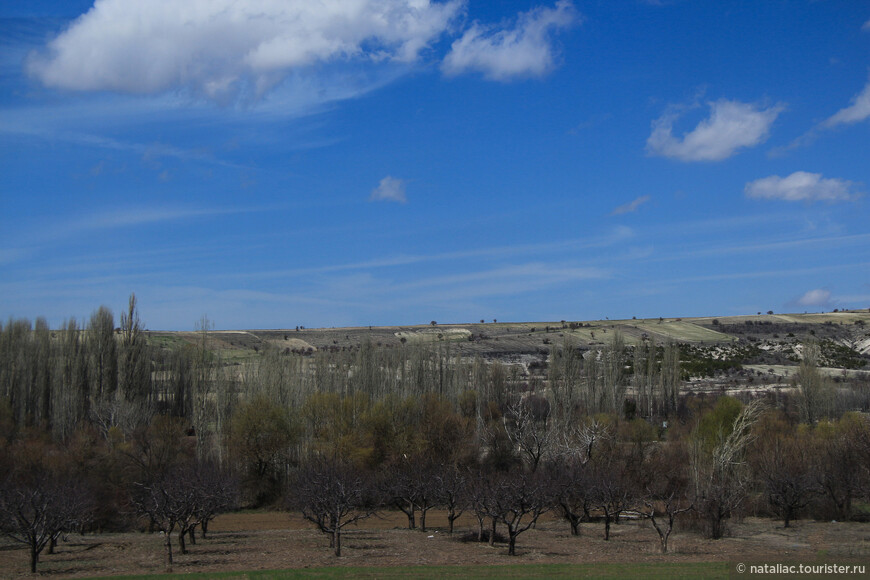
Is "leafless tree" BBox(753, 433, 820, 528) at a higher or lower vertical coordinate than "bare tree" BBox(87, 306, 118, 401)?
lower

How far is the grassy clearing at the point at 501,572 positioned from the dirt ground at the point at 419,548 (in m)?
1.71

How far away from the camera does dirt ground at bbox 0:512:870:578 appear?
29078 millimetres

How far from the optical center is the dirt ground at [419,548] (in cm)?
2908

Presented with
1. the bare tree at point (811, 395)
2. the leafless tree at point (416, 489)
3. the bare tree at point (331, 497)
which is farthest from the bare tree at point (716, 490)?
A: the bare tree at point (811, 395)

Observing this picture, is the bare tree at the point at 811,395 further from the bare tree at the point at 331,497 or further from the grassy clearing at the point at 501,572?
the bare tree at the point at 331,497

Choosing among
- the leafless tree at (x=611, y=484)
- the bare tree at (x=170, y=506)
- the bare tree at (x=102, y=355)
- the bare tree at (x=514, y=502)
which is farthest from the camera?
the bare tree at (x=102, y=355)

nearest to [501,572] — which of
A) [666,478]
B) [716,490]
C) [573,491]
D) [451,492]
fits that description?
[451,492]

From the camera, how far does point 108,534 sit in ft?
144

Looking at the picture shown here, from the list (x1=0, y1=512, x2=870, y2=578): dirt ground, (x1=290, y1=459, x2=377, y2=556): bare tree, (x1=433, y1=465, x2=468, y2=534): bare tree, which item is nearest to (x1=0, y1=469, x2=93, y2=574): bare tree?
(x1=0, y1=512, x2=870, y2=578): dirt ground

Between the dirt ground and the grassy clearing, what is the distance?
171 centimetres

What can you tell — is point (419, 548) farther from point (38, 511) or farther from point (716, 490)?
point (38, 511)

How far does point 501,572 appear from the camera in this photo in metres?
26.2

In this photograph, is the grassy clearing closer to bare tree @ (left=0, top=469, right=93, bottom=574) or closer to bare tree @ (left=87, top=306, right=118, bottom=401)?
bare tree @ (left=0, top=469, right=93, bottom=574)

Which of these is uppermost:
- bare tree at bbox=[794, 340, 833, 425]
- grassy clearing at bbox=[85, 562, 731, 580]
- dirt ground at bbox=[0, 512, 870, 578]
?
bare tree at bbox=[794, 340, 833, 425]
